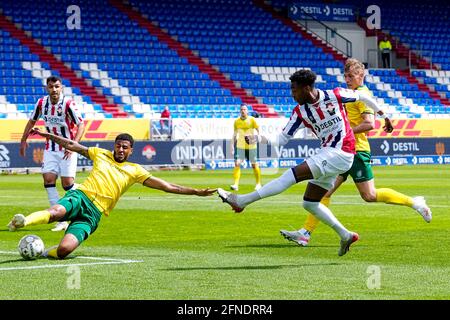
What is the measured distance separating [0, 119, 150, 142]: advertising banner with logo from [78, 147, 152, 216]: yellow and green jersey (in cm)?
2526

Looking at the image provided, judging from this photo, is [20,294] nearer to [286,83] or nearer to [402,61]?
[286,83]

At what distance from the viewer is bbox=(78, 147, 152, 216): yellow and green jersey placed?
475 inches

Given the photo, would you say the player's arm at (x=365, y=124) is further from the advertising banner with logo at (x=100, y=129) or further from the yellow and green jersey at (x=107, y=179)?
the advertising banner with logo at (x=100, y=129)

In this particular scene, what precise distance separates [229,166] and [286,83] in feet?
43.0

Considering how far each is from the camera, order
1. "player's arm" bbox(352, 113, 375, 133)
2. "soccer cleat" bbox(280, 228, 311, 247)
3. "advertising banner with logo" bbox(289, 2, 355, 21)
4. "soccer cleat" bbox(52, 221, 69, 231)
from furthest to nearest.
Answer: "advertising banner with logo" bbox(289, 2, 355, 21), "soccer cleat" bbox(52, 221, 69, 231), "soccer cleat" bbox(280, 228, 311, 247), "player's arm" bbox(352, 113, 375, 133)

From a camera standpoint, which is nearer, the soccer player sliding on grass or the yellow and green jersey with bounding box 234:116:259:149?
the soccer player sliding on grass

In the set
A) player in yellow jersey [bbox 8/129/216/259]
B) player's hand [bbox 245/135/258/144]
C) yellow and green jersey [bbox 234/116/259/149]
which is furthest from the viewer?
yellow and green jersey [bbox 234/116/259/149]

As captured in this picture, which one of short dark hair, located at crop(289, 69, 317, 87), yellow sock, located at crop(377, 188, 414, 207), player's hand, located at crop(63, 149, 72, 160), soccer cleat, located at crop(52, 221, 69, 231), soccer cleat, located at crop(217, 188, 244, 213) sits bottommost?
soccer cleat, located at crop(52, 221, 69, 231)

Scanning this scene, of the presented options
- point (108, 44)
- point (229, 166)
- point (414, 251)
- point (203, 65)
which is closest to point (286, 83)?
point (203, 65)

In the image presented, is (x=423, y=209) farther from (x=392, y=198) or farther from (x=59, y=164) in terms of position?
(x=59, y=164)

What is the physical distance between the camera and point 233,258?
477 inches

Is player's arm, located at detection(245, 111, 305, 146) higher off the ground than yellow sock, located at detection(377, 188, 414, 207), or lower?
higher

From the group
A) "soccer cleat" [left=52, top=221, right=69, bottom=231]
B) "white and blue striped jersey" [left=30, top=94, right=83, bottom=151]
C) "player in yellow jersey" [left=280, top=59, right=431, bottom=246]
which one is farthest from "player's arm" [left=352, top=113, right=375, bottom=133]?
"soccer cleat" [left=52, top=221, right=69, bottom=231]

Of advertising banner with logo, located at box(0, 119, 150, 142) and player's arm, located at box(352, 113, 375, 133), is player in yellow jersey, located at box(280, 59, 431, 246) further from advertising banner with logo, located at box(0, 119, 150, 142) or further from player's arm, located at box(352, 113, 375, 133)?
advertising banner with logo, located at box(0, 119, 150, 142)
